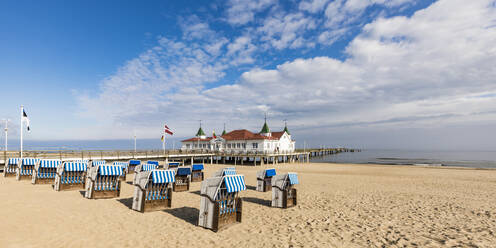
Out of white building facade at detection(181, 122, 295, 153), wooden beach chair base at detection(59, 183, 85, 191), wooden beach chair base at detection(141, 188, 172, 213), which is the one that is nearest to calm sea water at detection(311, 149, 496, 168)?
white building facade at detection(181, 122, 295, 153)

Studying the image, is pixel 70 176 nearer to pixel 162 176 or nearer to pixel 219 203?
pixel 162 176

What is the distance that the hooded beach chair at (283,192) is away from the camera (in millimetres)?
10585

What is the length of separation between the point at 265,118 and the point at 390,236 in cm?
4163

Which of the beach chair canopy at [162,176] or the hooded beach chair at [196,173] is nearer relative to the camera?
the beach chair canopy at [162,176]

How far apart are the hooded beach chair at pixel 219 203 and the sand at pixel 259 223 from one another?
31 cm

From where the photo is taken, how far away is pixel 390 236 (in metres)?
7.25

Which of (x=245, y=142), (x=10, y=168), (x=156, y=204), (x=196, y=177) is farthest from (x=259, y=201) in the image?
(x=245, y=142)

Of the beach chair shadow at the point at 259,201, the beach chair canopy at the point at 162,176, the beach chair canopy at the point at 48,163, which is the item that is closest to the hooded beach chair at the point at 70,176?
the beach chair canopy at the point at 48,163

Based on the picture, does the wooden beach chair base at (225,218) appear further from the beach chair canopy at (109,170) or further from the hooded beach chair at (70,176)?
the hooded beach chair at (70,176)

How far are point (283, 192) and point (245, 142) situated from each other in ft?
112

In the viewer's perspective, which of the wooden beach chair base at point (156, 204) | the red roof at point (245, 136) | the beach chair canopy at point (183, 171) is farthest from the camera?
the red roof at point (245, 136)

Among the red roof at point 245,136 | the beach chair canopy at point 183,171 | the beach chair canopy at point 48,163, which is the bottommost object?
the beach chair canopy at point 183,171

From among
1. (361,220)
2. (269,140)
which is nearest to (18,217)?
(361,220)

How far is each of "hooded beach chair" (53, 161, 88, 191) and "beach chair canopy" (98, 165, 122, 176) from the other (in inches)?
142
